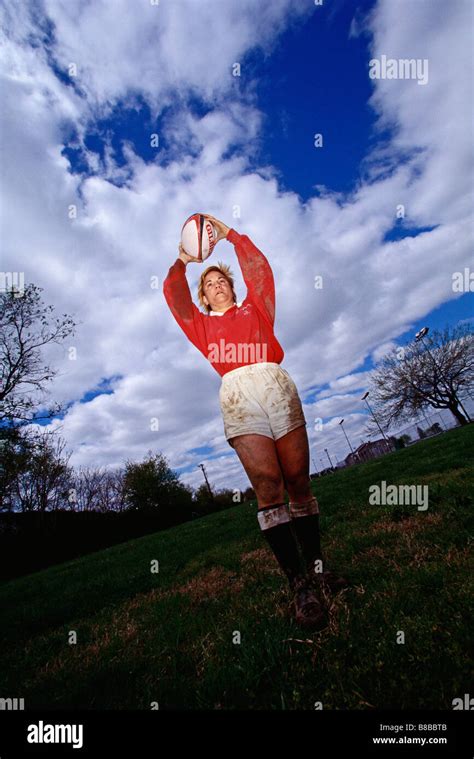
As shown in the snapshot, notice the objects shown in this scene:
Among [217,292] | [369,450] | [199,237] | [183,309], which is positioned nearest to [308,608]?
[183,309]

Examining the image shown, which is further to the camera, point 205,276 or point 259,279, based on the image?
point 205,276

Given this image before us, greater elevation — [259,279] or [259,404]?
[259,279]

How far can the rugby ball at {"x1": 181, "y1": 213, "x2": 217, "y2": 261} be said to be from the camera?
3.51 metres

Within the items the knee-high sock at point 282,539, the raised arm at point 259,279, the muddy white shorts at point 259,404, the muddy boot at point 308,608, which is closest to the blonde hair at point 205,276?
the raised arm at point 259,279

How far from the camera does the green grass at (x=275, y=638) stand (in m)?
1.64

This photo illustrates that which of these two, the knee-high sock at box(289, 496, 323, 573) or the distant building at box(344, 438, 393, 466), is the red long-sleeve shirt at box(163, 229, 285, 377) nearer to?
the knee-high sock at box(289, 496, 323, 573)

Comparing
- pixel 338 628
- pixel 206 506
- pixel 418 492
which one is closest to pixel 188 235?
pixel 338 628

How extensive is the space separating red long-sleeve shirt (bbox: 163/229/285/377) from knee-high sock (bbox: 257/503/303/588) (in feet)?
4.20

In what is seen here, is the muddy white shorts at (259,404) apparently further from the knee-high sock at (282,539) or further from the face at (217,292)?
the face at (217,292)

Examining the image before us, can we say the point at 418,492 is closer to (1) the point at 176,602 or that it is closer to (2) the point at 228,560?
(2) the point at 228,560

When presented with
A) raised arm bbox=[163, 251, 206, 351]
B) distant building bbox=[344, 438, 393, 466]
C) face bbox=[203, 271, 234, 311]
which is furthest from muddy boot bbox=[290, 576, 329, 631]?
distant building bbox=[344, 438, 393, 466]

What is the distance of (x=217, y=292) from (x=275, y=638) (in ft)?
9.59

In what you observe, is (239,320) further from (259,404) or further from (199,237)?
(199,237)

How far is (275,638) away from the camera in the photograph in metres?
2.13
